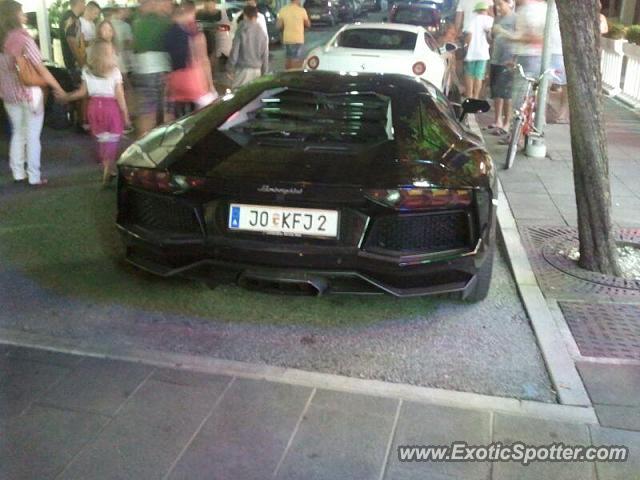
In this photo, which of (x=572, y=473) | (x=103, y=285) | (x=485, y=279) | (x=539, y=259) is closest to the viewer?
(x=572, y=473)

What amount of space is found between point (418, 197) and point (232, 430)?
1485mm

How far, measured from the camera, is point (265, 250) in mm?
3750

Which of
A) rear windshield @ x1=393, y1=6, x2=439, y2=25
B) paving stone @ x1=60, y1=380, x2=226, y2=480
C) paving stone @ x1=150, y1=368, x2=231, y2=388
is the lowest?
paving stone @ x1=60, y1=380, x2=226, y2=480

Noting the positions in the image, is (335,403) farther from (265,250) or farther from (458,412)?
(265,250)

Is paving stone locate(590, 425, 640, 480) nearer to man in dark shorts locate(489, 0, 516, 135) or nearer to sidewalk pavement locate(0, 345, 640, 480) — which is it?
sidewalk pavement locate(0, 345, 640, 480)

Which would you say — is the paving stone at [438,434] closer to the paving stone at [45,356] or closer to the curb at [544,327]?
the curb at [544,327]

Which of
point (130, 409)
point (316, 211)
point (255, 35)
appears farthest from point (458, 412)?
point (255, 35)

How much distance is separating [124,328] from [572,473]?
8.14 feet

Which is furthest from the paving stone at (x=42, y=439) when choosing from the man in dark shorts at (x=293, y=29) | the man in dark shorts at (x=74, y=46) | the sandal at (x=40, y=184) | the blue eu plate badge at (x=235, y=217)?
the man in dark shorts at (x=293, y=29)

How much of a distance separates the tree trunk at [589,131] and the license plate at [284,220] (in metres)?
2.16

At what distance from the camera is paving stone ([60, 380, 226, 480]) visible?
2801mm

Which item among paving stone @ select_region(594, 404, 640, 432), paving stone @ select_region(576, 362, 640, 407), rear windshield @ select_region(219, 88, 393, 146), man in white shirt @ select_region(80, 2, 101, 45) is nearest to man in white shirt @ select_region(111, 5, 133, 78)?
man in white shirt @ select_region(80, 2, 101, 45)

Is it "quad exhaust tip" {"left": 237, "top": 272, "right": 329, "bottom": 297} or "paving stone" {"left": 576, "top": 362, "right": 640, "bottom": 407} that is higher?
"quad exhaust tip" {"left": 237, "top": 272, "right": 329, "bottom": 297}

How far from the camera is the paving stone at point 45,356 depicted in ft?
11.9
